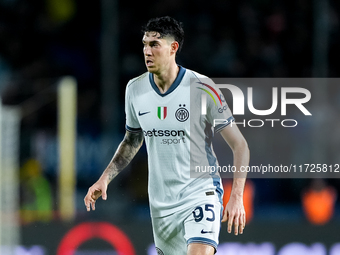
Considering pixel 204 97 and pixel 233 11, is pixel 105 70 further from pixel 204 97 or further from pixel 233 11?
pixel 204 97

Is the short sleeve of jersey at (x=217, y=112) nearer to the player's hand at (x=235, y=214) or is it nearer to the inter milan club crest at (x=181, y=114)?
the inter milan club crest at (x=181, y=114)

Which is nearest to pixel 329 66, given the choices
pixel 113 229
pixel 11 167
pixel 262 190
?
pixel 262 190

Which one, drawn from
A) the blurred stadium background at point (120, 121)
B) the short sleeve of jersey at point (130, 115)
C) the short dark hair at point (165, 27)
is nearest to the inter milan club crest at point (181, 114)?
the short sleeve of jersey at point (130, 115)

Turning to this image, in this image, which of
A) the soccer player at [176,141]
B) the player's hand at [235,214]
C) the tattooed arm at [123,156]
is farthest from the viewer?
the tattooed arm at [123,156]

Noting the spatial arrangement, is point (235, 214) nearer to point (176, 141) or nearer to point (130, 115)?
point (176, 141)

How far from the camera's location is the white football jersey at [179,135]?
422 centimetres

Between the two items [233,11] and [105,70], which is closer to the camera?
[105,70]

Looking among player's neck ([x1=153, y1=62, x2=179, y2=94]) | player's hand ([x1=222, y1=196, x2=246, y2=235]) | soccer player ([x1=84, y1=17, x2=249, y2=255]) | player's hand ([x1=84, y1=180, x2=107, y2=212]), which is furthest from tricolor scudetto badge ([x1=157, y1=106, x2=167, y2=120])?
player's hand ([x1=222, y1=196, x2=246, y2=235])

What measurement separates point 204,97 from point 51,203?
3325 millimetres

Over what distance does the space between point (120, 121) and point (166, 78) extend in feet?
Answer: 9.83

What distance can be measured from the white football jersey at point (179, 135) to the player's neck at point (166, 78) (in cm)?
3

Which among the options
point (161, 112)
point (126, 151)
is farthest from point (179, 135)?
point (126, 151)

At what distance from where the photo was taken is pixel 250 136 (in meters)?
7.07

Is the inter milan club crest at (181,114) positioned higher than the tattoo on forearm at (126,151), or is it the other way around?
the inter milan club crest at (181,114)
